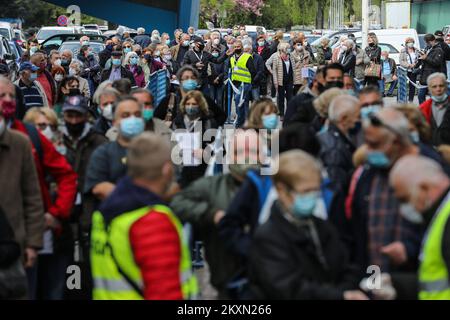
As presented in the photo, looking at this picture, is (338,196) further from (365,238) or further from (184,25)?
(184,25)

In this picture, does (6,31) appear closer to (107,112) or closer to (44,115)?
(107,112)

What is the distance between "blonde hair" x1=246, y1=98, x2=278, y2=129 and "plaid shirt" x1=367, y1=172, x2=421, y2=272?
6.83 ft

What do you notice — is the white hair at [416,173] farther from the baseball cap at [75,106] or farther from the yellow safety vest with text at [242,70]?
the yellow safety vest with text at [242,70]

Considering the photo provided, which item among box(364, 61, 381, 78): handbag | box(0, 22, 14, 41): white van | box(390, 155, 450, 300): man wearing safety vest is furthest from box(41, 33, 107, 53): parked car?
box(390, 155, 450, 300): man wearing safety vest

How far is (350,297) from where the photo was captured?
570 cm

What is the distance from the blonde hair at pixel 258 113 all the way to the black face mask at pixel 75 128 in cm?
131

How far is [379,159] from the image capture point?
6.65m

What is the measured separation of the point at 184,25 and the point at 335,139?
106ft

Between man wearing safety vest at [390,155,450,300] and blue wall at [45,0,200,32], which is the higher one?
blue wall at [45,0,200,32]

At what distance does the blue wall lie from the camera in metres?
40.4

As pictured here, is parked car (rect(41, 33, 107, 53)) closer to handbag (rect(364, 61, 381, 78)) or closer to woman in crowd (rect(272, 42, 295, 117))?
woman in crowd (rect(272, 42, 295, 117))

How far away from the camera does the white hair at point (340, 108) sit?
8.83 meters

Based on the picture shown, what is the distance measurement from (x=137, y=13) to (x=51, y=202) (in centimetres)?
A: 3356
